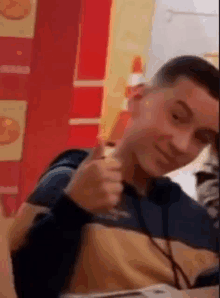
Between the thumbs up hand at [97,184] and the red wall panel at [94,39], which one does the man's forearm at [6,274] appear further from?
the red wall panel at [94,39]

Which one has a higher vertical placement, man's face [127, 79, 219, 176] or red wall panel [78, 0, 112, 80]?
red wall panel [78, 0, 112, 80]

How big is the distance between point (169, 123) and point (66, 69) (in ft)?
0.85

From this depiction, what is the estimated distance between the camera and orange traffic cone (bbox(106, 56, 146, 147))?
0.72 meters

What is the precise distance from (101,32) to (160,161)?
31cm

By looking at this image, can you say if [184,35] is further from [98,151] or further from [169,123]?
[98,151]

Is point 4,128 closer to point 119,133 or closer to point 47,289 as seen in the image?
point 119,133

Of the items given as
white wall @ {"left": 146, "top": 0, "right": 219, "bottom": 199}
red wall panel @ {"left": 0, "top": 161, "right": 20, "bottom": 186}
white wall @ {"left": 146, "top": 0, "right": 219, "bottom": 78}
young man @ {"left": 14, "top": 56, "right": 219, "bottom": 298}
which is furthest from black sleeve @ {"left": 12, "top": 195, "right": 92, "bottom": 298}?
white wall @ {"left": 146, "top": 0, "right": 219, "bottom": 78}

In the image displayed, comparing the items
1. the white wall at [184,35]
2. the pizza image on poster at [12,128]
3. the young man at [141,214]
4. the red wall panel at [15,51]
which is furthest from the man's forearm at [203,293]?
the red wall panel at [15,51]

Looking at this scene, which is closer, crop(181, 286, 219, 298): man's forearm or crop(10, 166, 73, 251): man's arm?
crop(10, 166, 73, 251): man's arm

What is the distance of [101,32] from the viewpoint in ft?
2.33

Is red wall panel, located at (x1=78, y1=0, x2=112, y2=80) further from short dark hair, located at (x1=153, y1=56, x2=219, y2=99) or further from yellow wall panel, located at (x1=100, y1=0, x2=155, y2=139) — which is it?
short dark hair, located at (x1=153, y1=56, x2=219, y2=99)

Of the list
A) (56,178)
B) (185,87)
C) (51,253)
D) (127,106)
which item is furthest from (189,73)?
(51,253)

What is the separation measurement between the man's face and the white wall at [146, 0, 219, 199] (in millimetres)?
45

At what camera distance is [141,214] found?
2.44 ft
